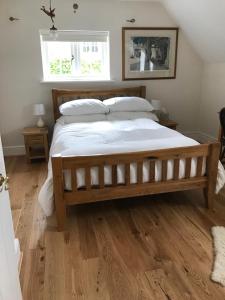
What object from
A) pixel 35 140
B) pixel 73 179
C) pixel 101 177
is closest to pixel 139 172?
pixel 101 177

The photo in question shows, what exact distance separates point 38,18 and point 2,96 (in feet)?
4.17

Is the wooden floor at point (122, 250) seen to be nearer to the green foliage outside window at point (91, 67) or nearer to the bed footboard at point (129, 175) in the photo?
the bed footboard at point (129, 175)

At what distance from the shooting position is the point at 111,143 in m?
2.53

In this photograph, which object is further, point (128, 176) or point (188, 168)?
point (188, 168)

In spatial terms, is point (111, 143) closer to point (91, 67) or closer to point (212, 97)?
point (91, 67)

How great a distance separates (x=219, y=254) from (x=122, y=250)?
2.38 ft

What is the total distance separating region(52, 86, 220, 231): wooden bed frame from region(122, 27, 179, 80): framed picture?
233 cm

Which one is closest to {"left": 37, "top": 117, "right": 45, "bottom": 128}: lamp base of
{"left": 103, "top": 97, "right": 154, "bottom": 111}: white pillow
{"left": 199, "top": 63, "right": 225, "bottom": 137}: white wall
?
{"left": 103, "top": 97, "right": 154, "bottom": 111}: white pillow

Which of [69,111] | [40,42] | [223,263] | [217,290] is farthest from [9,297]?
[40,42]

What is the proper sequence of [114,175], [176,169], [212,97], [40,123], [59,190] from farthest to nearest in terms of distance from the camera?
[212,97] → [40,123] → [176,169] → [114,175] → [59,190]

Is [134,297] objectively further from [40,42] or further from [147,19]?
[147,19]

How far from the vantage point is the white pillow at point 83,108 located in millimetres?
3568

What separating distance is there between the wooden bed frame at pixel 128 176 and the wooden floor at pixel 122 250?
25 cm

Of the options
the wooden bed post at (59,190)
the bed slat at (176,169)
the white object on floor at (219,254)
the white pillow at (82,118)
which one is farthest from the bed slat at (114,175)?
the white pillow at (82,118)
